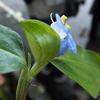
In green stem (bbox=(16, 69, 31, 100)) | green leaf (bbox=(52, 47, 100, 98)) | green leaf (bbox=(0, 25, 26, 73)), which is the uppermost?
green leaf (bbox=(0, 25, 26, 73))

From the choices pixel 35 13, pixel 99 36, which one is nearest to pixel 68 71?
pixel 35 13

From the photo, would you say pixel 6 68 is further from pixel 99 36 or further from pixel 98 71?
pixel 99 36

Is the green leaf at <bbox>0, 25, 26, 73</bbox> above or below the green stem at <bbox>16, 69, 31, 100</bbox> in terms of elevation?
above

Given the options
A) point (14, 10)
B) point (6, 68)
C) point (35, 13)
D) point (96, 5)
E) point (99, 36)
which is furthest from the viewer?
point (99, 36)

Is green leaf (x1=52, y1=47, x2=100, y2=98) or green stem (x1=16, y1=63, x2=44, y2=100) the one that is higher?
green stem (x1=16, y1=63, x2=44, y2=100)
